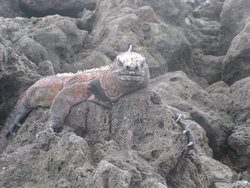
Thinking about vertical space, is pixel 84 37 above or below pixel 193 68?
above

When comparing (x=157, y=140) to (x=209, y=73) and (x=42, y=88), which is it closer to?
(x=42, y=88)

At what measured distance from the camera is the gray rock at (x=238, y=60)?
832 centimetres

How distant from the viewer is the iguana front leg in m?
4.19

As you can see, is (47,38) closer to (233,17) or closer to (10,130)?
(10,130)

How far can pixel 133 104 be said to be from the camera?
13.5ft

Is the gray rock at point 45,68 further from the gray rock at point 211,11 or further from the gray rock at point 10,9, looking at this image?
the gray rock at point 211,11

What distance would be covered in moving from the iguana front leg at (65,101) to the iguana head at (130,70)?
466 millimetres

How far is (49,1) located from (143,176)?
25.5 ft

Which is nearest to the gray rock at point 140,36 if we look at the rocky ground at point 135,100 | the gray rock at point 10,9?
the rocky ground at point 135,100

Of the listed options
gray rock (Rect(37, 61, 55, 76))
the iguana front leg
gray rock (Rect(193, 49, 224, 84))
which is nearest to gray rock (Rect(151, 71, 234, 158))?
gray rock (Rect(37, 61, 55, 76))

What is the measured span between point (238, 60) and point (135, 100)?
16.4 ft

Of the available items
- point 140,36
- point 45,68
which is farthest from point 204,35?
point 45,68

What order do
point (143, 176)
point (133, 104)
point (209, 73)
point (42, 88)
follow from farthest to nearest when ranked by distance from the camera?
point (209, 73) < point (42, 88) < point (133, 104) < point (143, 176)

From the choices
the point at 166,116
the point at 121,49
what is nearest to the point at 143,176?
the point at 166,116
